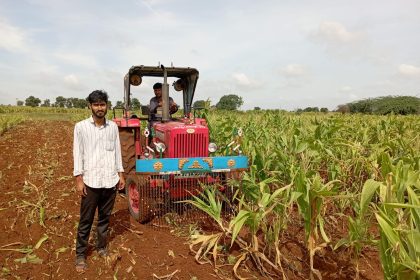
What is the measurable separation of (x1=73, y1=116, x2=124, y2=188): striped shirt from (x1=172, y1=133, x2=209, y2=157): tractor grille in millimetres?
995

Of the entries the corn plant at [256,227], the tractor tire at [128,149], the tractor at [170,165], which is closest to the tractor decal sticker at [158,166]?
the tractor at [170,165]

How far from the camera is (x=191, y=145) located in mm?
4246

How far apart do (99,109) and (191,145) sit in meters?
1.37

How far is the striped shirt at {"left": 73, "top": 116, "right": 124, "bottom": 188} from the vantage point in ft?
10.4

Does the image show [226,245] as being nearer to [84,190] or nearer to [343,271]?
[343,271]

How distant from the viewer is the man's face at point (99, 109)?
3154 millimetres

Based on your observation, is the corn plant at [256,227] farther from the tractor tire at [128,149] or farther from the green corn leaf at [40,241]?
the tractor tire at [128,149]

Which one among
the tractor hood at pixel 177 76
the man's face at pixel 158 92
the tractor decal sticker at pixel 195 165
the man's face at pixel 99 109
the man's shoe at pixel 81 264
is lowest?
the man's shoe at pixel 81 264

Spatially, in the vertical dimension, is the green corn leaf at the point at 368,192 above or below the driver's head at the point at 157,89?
below

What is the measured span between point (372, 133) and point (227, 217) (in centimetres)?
379

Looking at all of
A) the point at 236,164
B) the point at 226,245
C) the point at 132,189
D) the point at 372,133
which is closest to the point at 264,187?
the point at 226,245

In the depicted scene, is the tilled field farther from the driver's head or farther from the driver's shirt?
the driver's head

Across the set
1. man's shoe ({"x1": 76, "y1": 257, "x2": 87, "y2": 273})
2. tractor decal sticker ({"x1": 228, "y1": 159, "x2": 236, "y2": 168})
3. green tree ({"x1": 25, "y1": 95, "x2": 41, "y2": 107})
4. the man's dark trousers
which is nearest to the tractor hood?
tractor decal sticker ({"x1": 228, "y1": 159, "x2": 236, "y2": 168})

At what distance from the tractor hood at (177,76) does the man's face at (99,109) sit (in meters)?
1.75
